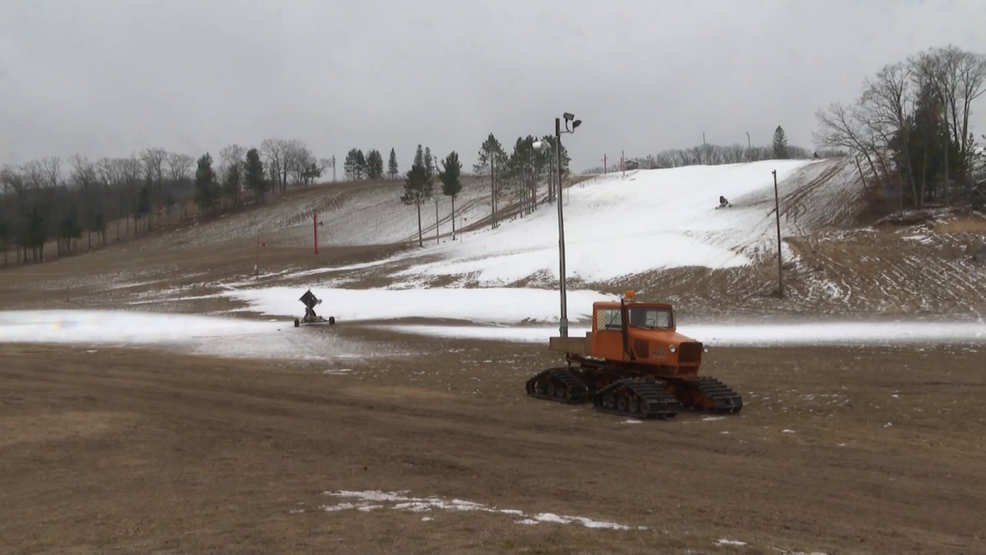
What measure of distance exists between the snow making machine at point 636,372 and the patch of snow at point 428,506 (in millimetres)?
6958

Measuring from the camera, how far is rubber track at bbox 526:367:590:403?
17578 mm

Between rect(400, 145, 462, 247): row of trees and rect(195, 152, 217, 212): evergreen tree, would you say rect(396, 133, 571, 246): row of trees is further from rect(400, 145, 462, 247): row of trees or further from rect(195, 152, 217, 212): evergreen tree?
rect(195, 152, 217, 212): evergreen tree

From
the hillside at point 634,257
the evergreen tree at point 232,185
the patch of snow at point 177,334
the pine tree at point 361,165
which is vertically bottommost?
the patch of snow at point 177,334

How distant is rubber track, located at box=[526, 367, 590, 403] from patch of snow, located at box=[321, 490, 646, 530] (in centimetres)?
801

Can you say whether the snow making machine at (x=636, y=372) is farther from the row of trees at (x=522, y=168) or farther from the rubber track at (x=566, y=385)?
the row of trees at (x=522, y=168)

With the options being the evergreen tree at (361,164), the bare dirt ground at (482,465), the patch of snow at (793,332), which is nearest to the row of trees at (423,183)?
the patch of snow at (793,332)

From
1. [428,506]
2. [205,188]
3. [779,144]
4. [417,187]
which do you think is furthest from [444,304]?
[779,144]

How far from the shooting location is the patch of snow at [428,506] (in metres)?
8.30

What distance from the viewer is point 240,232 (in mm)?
119875

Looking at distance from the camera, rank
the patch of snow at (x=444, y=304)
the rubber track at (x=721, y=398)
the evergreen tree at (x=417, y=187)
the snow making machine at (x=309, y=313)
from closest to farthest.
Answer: the rubber track at (x=721, y=398), the snow making machine at (x=309, y=313), the patch of snow at (x=444, y=304), the evergreen tree at (x=417, y=187)

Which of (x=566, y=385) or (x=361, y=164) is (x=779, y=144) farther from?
(x=566, y=385)

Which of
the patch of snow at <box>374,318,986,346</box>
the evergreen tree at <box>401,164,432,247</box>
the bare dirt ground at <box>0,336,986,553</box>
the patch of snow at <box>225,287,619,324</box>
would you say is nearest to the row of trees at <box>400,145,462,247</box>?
the evergreen tree at <box>401,164,432,247</box>

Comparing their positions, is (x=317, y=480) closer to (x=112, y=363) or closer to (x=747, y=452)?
(x=747, y=452)

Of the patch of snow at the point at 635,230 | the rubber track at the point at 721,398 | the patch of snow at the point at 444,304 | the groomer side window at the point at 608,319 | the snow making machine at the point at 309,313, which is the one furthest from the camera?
the patch of snow at the point at 635,230
